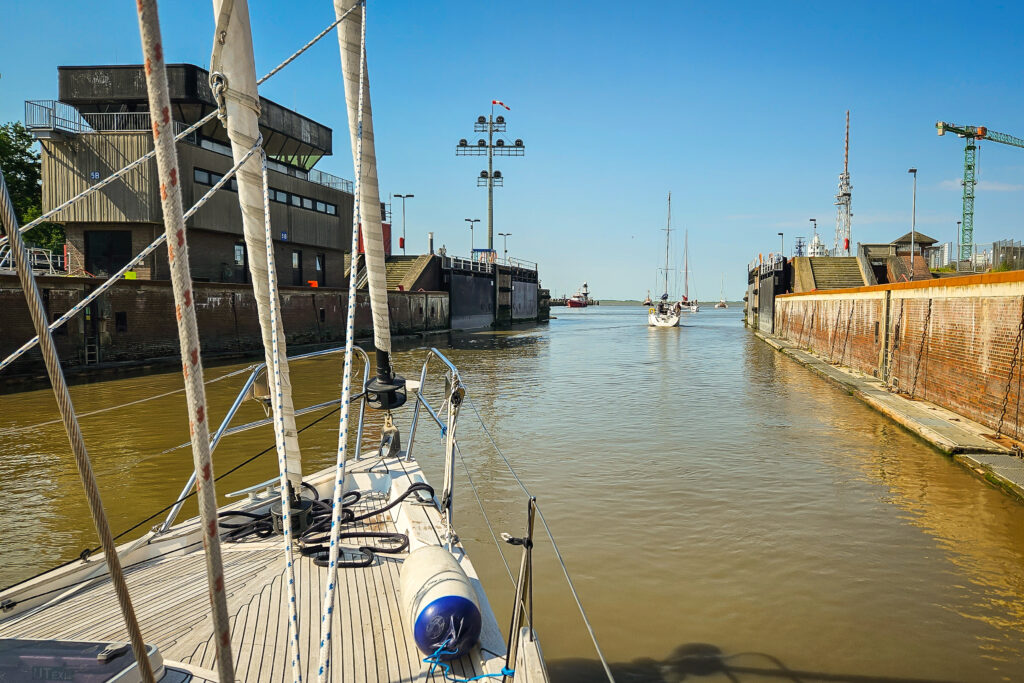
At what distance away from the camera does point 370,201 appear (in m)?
5.90

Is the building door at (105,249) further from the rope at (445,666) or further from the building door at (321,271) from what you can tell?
the rope at (445,666)

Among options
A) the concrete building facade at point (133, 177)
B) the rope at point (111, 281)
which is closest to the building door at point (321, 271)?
the concrete building facade at point (133, 177)

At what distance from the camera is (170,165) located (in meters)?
1.75

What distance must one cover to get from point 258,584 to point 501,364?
77.2 feet

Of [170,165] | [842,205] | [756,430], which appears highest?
[842,205]

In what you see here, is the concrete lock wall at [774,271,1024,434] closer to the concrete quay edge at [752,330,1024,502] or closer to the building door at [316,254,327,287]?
the concrete quay edge at [752,330,1024,502]

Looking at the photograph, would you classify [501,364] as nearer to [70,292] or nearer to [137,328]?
[137,328]

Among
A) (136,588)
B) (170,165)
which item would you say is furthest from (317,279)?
(170,165)

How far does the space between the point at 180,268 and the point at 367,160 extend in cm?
418

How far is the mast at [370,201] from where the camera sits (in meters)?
5.38

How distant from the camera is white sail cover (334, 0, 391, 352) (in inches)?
211

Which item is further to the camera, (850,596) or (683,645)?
(850,596)

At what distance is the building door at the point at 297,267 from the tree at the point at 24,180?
14125 millimetres

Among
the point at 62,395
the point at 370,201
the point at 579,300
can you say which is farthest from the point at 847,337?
the point at 579,300
